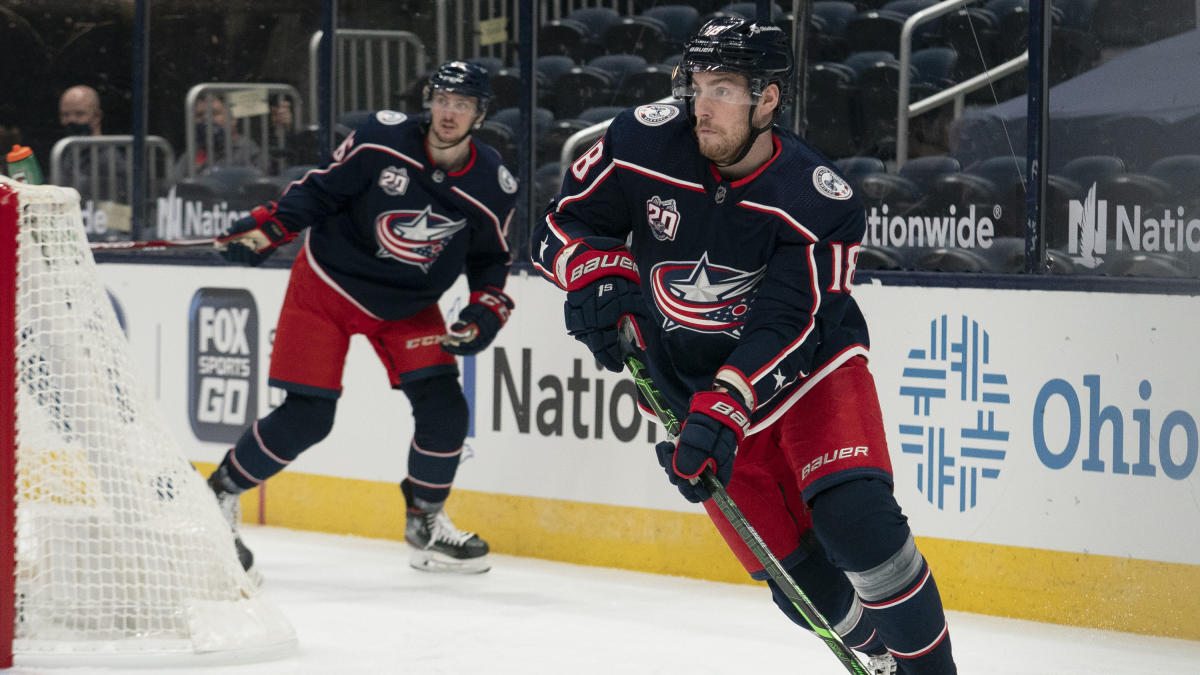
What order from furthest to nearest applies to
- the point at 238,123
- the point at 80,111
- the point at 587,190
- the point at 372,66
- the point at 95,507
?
1. the point at 80,111
2. the point at 238,123
3. the point at 372,66
4. the point at 95,507
5. the point at 587,190

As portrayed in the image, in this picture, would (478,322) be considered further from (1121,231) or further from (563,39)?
(1121,231)

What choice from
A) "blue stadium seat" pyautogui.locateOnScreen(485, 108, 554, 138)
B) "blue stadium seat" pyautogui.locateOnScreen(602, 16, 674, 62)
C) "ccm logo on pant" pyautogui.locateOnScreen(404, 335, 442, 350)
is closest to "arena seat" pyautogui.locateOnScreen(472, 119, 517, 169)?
"blue stadium seat" pyautogui.locateOnScreen(485, 108, 554, 138)

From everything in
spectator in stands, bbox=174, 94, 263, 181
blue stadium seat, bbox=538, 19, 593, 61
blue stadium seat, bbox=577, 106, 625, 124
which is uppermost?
blue stadium seat, bbox=538, 19, 593, 61

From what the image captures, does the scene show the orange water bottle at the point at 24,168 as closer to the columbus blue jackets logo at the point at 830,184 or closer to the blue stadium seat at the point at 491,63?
the blue stadium seat at the point at 491,63

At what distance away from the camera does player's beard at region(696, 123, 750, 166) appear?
275cm

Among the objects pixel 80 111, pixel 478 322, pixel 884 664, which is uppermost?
pixel 80 111

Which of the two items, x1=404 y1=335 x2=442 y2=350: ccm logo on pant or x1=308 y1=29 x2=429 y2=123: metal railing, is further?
x1=308 y1=29 x2=429 y2=123: metal railing

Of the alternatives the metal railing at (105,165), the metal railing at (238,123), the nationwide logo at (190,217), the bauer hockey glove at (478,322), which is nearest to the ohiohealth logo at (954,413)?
the bauer hockey glove at (478,322)

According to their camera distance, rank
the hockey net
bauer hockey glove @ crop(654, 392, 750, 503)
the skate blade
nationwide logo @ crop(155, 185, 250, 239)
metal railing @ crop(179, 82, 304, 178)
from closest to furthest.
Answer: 1. bauer hockey glove @ crop(654, 392, 750, 503)
2. the hockey net
3. the skate blade
4. metal railing @ crop(179, 82, 304, 178)
5. nationwide logo @ crop(155, 185, 250, 239)

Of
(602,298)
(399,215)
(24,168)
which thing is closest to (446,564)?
(399,215)

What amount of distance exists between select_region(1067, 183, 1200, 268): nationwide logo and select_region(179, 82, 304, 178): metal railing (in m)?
2.77

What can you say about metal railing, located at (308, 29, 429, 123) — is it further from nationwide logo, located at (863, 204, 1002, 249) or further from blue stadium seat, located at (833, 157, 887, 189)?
nationwide logo, located at (863, 204, 1002, 249)

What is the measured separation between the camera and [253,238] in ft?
14.8

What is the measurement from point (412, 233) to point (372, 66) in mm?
1201
